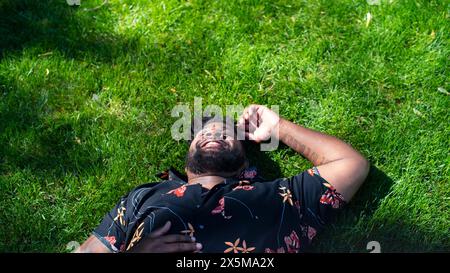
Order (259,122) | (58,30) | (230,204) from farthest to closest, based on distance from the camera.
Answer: (58,30)
(259,122)
(230,204)

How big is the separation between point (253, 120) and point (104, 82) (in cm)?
127

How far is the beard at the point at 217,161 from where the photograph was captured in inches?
155

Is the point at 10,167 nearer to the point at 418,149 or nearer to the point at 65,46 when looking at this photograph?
the point at 65,46

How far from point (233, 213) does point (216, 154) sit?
523mm

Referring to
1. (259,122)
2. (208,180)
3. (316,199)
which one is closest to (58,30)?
(259,122)

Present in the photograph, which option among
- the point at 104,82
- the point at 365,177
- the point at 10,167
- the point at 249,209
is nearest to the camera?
the point at 249,209

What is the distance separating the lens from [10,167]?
4340 millimetres

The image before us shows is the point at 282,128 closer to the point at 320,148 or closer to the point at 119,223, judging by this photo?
the point at 320,148

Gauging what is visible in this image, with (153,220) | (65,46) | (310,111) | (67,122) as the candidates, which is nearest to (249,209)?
(153,220)

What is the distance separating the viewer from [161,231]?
3.57 metres

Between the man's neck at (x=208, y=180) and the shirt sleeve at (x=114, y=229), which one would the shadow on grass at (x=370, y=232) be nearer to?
the man's neck at (x=208, y=180)

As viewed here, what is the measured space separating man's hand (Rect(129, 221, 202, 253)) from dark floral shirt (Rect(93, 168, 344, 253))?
3cm

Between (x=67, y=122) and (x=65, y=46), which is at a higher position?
(x=65, y=46)

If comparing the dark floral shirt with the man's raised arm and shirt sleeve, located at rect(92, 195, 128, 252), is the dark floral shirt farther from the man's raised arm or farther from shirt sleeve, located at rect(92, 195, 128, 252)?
the man's raised arm
